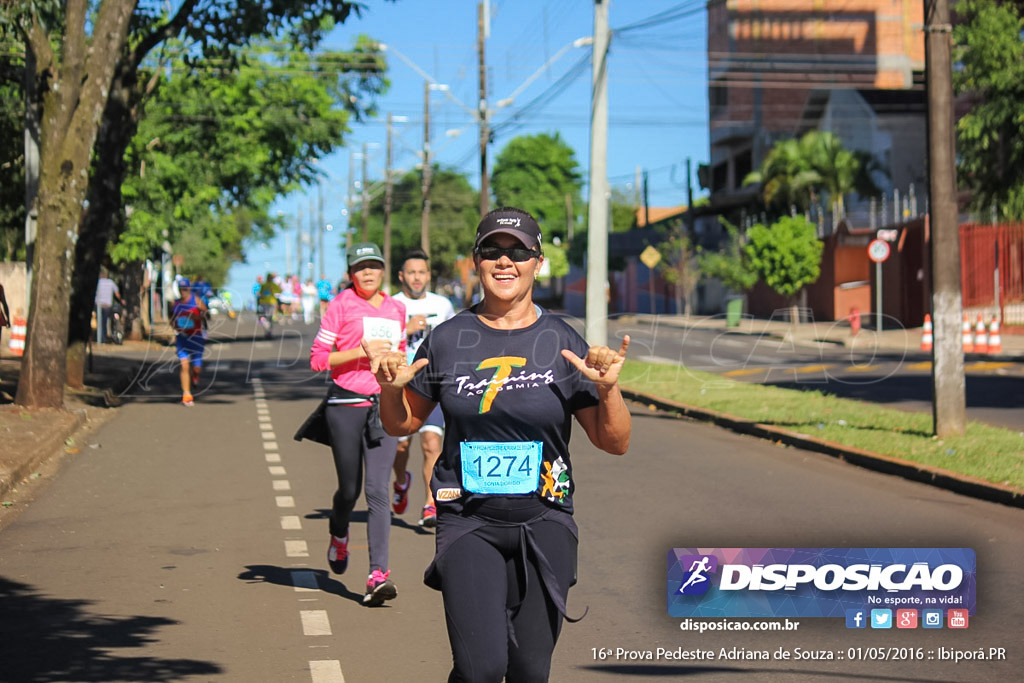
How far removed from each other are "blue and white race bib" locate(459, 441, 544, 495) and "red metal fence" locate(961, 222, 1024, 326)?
36.4 m

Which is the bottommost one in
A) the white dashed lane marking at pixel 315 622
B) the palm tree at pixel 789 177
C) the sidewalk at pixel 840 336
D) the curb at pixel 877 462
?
the white dashed lane marking at pixel 315 622

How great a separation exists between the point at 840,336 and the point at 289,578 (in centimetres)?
3322

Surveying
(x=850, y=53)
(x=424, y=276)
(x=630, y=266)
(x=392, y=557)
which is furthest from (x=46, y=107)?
(x=630, y=266)

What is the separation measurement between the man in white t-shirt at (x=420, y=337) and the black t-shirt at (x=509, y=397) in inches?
200

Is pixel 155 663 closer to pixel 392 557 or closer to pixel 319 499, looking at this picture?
pixel 392 557

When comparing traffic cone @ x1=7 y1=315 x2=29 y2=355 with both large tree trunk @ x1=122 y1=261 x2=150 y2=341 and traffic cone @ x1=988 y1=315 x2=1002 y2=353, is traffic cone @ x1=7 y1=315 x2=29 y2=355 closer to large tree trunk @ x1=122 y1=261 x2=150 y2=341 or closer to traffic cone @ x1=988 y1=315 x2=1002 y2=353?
large tree trunk @ x1=122 y1=261 x2=150 y2=341

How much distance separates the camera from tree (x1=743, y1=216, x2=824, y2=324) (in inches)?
1810

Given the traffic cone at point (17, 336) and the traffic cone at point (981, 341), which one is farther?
the traffic cone at point (981, 341)

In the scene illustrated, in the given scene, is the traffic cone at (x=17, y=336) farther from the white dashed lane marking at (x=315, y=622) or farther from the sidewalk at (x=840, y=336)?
the white dashed lane marking at (x=315, y=622)

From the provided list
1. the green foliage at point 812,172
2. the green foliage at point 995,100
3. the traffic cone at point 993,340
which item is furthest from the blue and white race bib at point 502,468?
the green foliage at point 812,172

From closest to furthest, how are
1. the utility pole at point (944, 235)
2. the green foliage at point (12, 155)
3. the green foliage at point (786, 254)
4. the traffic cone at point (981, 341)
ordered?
the utility pole at point (944, 235), the green foliage at point (12, 155), the traffic cone at point (981, 341), the green foliage at point (786, 254)

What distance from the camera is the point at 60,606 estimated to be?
745cm

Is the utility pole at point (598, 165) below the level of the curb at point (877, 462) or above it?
above

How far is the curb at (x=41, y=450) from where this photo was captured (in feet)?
38.6
